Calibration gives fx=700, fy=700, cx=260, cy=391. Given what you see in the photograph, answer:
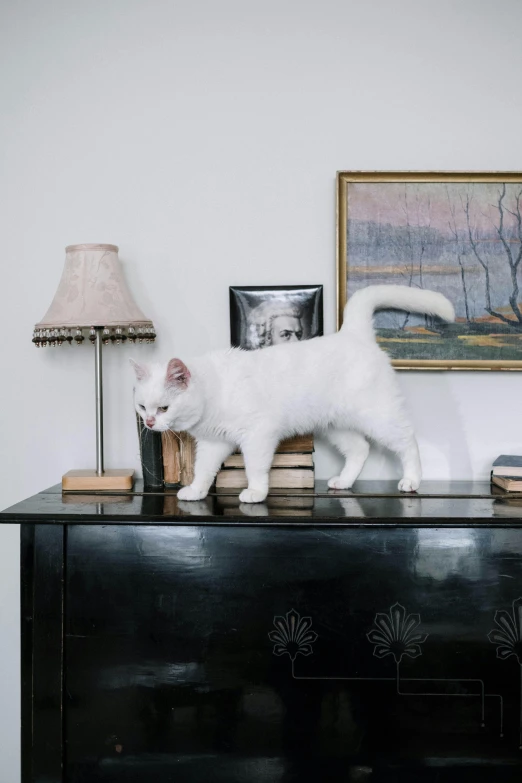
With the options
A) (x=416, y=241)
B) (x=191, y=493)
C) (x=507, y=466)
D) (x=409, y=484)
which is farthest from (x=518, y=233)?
(x=191, y=493)

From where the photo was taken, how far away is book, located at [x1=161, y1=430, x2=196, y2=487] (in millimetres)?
1688

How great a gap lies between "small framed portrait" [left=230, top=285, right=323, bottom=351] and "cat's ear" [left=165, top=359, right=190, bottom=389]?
0.40 metres

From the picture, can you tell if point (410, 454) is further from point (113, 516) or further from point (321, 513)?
point (113, 516)

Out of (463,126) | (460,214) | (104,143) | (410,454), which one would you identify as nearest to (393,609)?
(410,454)

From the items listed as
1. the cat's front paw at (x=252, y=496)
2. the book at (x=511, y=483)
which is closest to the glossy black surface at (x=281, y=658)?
the cat's front paw at (x=252, y=496)

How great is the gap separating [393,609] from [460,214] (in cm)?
103

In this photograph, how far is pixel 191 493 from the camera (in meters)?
1.59

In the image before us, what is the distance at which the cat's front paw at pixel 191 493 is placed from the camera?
1.58 metres

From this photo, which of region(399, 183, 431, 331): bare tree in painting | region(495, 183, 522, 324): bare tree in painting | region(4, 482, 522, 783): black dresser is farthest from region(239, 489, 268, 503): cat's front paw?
region(495, 183, 522, 324): bare tree in painting

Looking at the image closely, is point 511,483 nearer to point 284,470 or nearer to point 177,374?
point 284,470

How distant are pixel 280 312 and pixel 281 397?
1.14ft

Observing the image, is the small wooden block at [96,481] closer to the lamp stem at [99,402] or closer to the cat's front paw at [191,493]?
the lamp stem at [99,402]

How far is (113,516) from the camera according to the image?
1412 millimetres

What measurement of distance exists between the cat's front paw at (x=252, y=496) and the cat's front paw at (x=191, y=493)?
0.32ft
